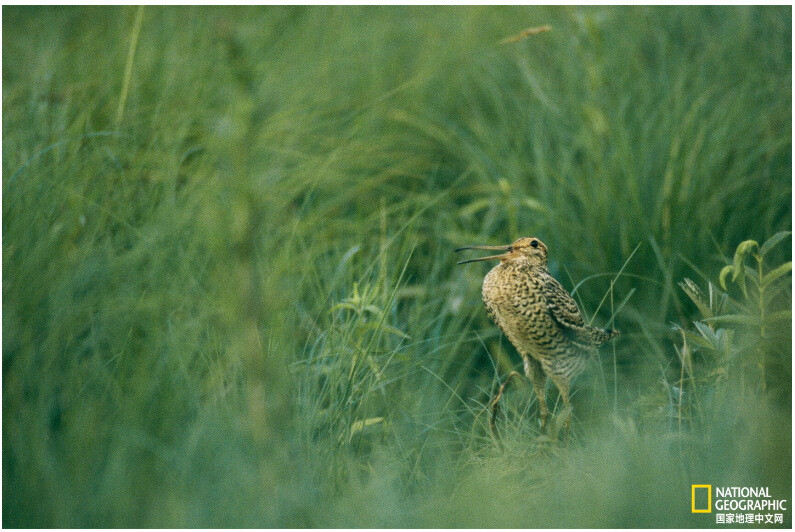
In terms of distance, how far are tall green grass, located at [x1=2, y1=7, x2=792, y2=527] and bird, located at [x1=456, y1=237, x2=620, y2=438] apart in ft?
0.38

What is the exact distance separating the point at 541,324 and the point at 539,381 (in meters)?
0.24

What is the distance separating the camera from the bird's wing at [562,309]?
284cm

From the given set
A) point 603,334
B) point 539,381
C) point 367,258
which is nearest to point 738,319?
point 603,334

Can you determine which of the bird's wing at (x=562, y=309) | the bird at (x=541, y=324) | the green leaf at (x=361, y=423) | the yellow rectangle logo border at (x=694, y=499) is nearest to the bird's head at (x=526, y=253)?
the bird at (x=541, y=324)

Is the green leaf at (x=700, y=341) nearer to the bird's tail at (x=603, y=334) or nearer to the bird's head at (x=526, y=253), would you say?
the bird's tail at (x=603, y=334)

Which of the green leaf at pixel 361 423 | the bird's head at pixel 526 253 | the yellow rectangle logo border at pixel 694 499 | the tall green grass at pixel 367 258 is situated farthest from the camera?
the bird's head at pixel 526 253

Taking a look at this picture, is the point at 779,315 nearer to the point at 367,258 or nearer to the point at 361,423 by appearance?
the point at 361,423

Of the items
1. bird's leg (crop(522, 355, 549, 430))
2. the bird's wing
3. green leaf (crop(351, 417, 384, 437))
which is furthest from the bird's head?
green leaf (crop(351, 417, 384, 437))

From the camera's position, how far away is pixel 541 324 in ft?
9.21

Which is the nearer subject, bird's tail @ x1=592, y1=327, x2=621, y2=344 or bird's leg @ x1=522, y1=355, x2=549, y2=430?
bird's leg @ x1=522, y1=355, x2=549, y2=430

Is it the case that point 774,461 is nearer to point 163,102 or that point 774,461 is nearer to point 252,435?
point 252,435

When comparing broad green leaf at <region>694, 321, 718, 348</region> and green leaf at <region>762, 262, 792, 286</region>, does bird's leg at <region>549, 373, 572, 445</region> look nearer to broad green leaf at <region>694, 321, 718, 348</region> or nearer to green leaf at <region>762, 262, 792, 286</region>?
broad green leaf at <region>694, 321, 718, 348</region>

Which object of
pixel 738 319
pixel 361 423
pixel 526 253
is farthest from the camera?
pixel 526 253

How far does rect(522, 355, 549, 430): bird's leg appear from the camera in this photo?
2764 mm
